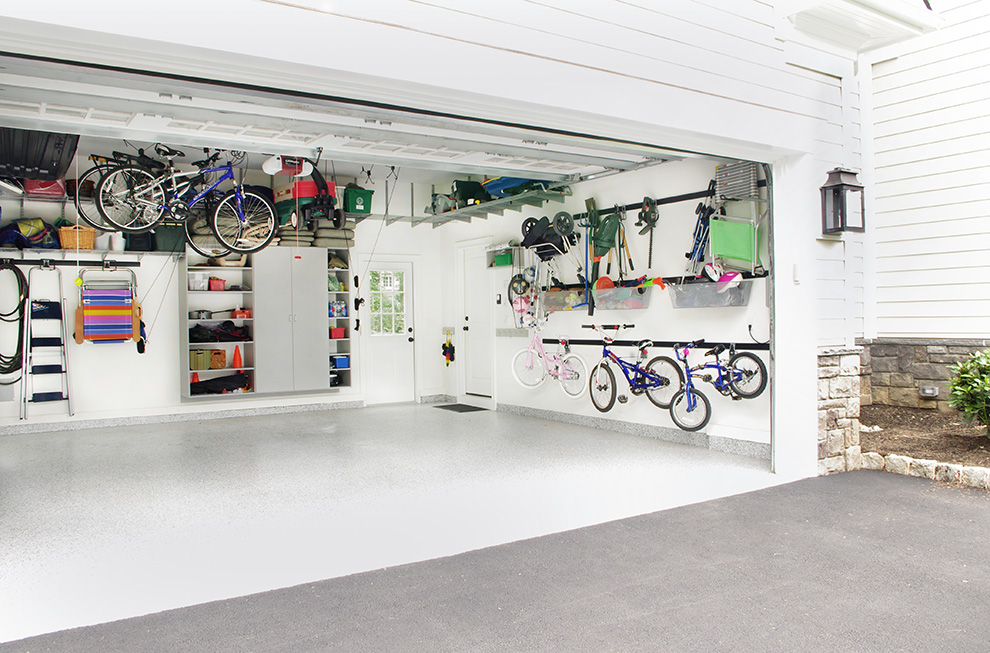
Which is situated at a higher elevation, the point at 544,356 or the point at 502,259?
the point at 502,259

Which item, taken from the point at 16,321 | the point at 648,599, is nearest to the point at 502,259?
the point at 16,321

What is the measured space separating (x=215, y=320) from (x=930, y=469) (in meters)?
8.02

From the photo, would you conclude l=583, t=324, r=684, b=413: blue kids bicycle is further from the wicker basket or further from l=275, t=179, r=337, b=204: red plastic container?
the wicker basket

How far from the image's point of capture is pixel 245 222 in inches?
281

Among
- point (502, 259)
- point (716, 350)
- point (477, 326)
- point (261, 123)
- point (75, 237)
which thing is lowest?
point (716, 350)

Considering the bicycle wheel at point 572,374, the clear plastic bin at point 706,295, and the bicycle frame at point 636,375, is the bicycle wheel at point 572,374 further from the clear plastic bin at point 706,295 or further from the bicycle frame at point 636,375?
the clear plastic bin at point 706,295

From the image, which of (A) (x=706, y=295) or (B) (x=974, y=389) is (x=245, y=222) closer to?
(A) (x=706, y=295)

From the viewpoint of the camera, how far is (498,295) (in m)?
9.02

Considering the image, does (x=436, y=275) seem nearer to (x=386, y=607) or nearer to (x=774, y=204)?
(x=774, y=204)

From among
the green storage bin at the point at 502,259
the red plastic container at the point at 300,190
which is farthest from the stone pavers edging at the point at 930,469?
the red plastic container at the point at 300,190

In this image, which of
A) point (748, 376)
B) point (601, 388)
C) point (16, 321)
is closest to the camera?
point (748, 376)

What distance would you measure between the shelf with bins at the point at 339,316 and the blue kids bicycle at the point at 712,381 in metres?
4.99

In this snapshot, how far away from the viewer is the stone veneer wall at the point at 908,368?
650 cm

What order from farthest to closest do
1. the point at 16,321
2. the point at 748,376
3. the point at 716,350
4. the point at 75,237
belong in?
the point at 75,237 < the point at 16,321 < the point at 716,350 < the point at 748,376
